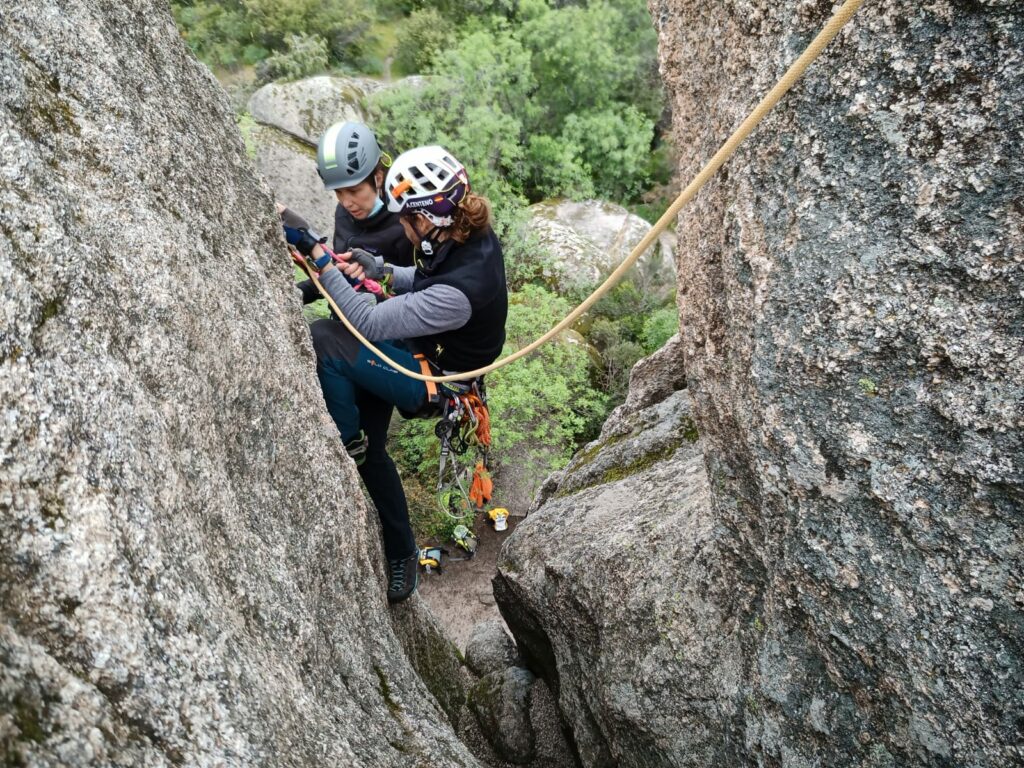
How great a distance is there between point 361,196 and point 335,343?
124 cm

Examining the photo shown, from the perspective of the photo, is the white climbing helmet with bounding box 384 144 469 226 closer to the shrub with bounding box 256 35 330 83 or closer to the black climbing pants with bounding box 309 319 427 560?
the black climbing pants with bounding box 309 319 427 560

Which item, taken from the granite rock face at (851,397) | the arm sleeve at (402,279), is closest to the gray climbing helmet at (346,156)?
the arm sleeve at (402,279)

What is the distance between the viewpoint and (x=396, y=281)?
496 centimetres

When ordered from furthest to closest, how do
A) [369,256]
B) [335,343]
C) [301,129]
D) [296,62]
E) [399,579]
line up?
[296,62]
[301,129]
[399,579]
[369,256]
[335,343]

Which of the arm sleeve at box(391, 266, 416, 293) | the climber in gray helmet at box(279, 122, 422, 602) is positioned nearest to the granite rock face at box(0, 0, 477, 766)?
the climber in gray helmet at box(279, 122, 422, 602)

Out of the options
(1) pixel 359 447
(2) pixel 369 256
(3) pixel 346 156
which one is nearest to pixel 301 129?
(3) pixel 346 156

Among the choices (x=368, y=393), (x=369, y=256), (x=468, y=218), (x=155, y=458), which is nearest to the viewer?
(x=155, y=458)

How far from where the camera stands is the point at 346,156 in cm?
479

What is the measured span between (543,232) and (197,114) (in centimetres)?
1371

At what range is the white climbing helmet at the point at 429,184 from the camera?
158 inches

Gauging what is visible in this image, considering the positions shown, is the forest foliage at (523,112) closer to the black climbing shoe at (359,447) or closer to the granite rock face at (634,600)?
the granite rock face at (634,600)

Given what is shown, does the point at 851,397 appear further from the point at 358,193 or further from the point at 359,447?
the point at 358,193

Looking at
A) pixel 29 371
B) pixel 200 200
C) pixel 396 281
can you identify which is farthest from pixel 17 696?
pixel 396 281

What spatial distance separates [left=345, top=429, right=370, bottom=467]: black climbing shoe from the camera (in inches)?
185
